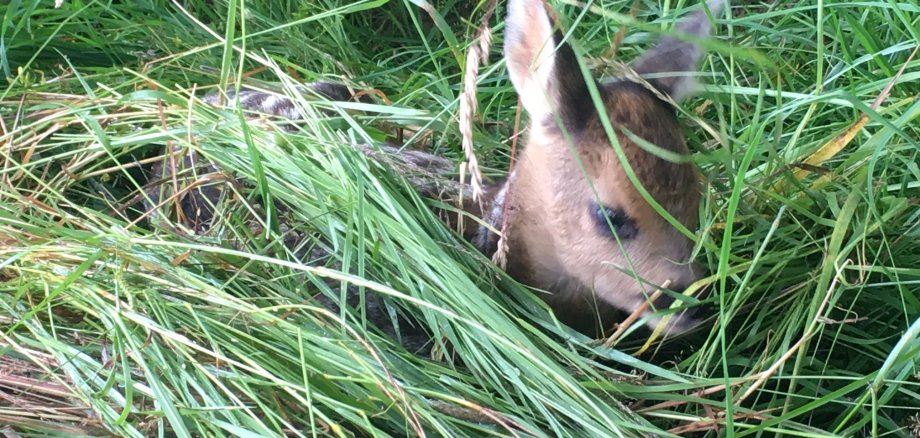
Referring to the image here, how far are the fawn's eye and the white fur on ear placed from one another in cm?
29

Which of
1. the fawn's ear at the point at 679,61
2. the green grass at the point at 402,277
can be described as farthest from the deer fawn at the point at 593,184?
the green grass at the point at 402,277

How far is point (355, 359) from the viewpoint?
5.84 ft

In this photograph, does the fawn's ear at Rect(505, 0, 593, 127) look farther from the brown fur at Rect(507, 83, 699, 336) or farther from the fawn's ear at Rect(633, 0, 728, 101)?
the fawn's ear at Rect(633, 0, 728, 101)

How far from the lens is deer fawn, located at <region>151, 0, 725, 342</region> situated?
2.12 meters

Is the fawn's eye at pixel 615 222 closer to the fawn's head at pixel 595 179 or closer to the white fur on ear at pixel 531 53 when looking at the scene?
the fawn's head at pixel 595 179

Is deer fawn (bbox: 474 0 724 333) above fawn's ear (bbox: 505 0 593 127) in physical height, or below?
below

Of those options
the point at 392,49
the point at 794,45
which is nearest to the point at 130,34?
the point at 392,49

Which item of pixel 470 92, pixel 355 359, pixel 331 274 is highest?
pixel 470 92

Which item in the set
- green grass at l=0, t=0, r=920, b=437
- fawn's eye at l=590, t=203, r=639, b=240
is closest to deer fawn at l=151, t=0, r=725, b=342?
fawn's eye at l=590, t=203, r=639, b=240

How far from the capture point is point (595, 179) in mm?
2166

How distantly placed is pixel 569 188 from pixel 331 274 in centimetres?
75

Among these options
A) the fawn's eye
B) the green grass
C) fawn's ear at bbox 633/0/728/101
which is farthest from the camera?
fawn's ear at bbox 633/0/728/101

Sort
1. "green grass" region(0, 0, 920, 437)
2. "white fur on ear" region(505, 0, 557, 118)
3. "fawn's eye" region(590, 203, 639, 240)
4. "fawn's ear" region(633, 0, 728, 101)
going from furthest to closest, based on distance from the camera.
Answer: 1. "fawn's ear" region(633, 0, 728, 101)
2. "fawn's eye" region(590, 203, 639, 240)
3. "white fur on ear" region(505, 0, 557, 118)
4. "green grass" region(0, 0, 920, 437)

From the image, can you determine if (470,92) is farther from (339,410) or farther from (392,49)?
(392,49)
